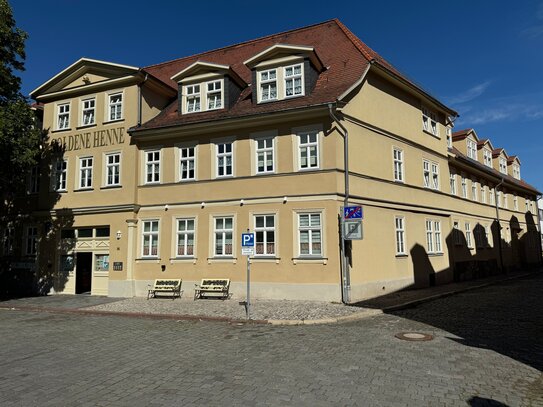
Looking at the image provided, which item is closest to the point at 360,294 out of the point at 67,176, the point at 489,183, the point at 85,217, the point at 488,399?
the point at 488,399

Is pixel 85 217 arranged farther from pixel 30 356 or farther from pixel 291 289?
pixel 30 356

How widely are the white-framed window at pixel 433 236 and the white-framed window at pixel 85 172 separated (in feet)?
57.4

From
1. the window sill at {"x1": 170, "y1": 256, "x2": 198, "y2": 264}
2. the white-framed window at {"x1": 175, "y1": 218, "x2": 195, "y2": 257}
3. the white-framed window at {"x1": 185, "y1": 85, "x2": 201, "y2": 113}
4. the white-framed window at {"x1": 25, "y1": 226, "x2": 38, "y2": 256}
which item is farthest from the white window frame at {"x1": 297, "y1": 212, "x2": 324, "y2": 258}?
the white-framed window at {"x1": 25, "y1": 226, "x2": 38, "y2": 256}

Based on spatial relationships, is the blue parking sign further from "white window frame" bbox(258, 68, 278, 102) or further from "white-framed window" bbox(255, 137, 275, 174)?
"white window frame" bbox(258, 68, 278, 102)

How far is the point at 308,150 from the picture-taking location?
56.4 feet

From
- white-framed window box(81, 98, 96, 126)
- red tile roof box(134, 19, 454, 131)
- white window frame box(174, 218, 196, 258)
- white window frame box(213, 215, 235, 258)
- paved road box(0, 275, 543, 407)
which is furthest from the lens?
white-framed window box(81, 98, 96, 126)

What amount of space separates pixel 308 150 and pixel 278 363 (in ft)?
35.2

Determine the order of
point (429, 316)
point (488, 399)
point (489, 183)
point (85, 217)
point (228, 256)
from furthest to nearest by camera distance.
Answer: point (489, 183)
point (85, 217)
point (228, 256)
point (429, 316)
point (488, 399)

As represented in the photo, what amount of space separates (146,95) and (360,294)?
1386 centimetres

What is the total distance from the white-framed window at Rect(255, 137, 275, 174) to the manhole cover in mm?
9233

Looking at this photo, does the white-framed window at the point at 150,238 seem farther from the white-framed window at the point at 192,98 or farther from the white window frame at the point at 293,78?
the white window frame at the point at 293,78

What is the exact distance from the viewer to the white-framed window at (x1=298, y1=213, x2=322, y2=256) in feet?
54.3

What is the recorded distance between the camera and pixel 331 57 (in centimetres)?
2033

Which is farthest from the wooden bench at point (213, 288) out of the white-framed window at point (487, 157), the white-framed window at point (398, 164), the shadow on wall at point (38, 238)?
the white-framed window at point (487, 157)
